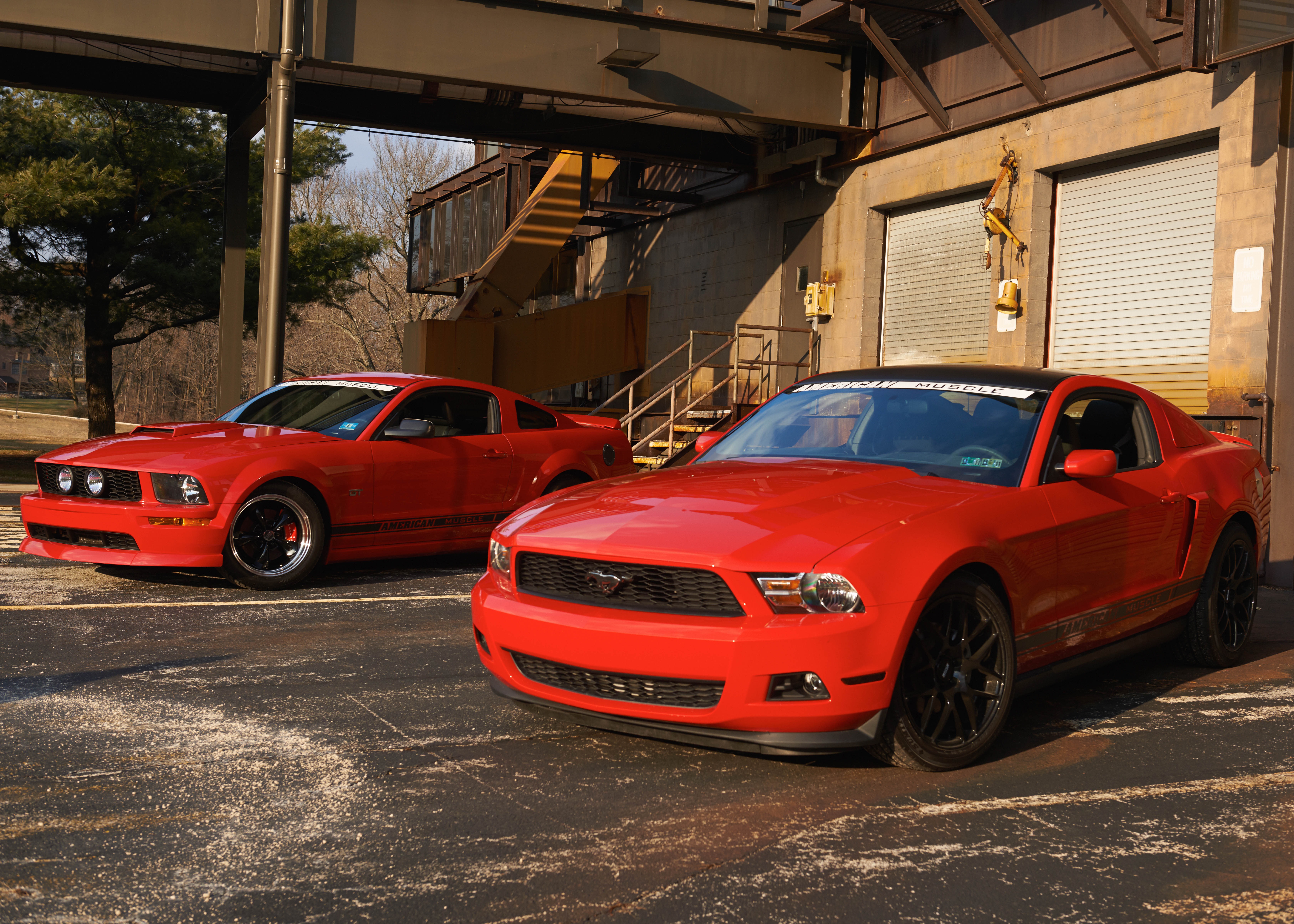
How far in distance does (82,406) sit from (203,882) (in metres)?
62.8

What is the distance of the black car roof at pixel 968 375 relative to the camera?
548cm

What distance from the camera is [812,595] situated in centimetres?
395

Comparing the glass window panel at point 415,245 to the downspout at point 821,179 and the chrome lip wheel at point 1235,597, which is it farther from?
the chrome lip wheel at point 1235,597

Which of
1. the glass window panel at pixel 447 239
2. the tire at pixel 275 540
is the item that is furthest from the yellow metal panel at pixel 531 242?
the tire at pixel 275 540

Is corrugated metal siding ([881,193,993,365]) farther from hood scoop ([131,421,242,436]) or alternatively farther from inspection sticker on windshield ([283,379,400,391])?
hood scoop ([131,421,242,436])

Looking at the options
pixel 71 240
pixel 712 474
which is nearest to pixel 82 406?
pixel 71 240

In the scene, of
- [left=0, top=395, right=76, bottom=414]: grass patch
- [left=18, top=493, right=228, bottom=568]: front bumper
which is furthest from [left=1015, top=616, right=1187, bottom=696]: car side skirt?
[left=0, top=395, right=76, bottom=414]: grass patch

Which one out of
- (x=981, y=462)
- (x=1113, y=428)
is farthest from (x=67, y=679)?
(x=1113, y=428)

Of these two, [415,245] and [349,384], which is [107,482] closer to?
[349,384]

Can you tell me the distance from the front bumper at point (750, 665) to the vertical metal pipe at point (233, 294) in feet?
42.3

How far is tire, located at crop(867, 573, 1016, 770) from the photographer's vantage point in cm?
412

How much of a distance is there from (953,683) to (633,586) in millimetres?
1179

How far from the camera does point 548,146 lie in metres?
17.8

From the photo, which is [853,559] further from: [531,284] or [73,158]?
[73,158]
